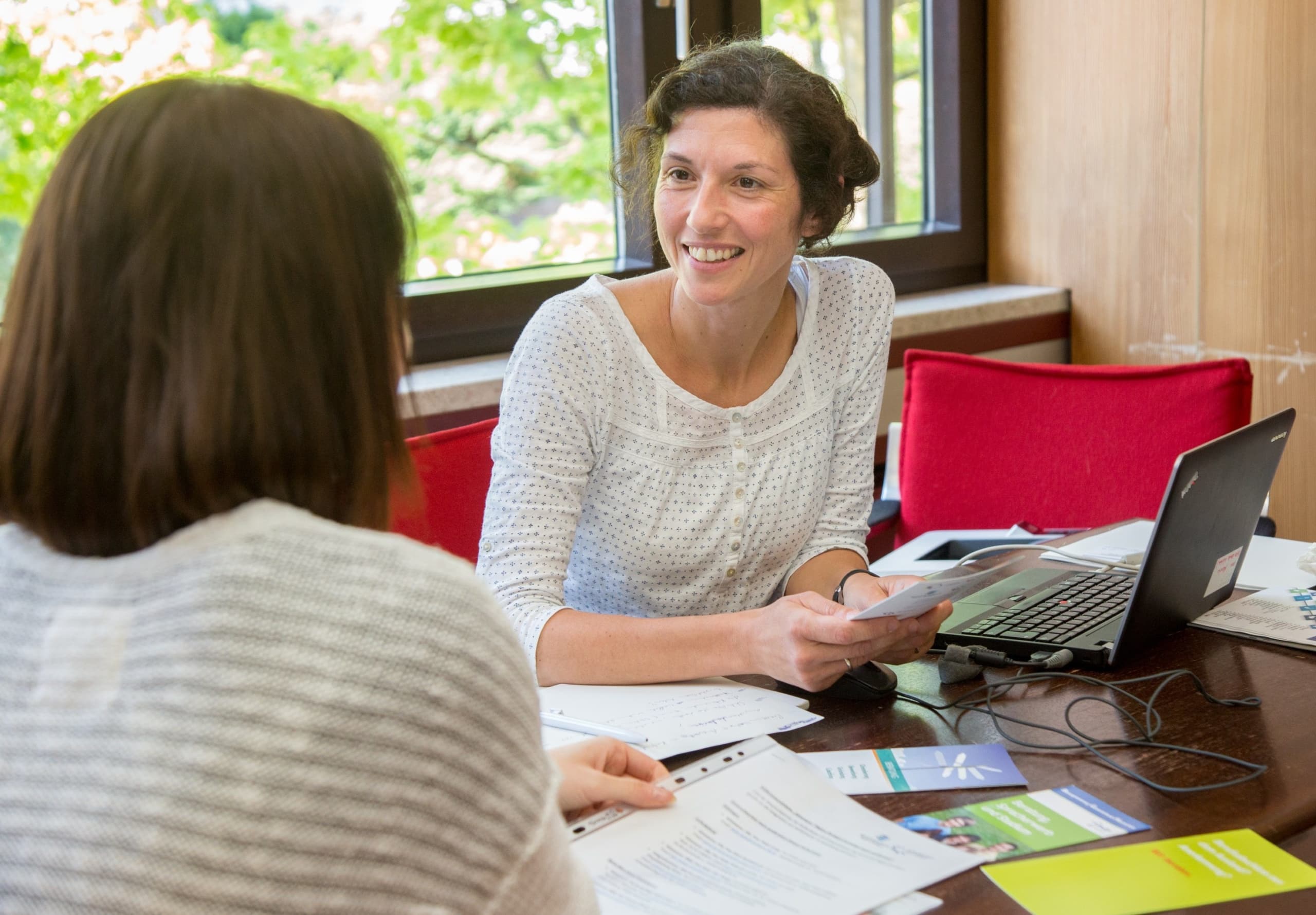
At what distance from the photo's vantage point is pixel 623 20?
104 inches

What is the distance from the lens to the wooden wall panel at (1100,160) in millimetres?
2795

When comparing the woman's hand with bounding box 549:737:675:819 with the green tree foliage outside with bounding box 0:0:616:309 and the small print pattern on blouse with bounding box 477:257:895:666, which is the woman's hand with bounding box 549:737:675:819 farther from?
the green tree foliage outside with bounding box 0:0:616:309

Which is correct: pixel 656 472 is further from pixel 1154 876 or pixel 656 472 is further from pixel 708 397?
pixel 1154 876

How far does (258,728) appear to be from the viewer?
1.97 ft

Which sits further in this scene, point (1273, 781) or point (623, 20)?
point (623, 20)

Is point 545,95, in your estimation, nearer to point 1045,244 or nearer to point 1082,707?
point 1045,244

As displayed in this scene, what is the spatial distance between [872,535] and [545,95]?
3.77 ft

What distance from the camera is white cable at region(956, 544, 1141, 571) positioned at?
1633mm

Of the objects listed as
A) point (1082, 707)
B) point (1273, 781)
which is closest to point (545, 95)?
point (1082, 707)

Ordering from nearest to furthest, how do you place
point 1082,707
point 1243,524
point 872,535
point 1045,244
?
point 1082,707, point 1243,524, point 872,535, point 1045,244

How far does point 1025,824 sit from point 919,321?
2.04 meters

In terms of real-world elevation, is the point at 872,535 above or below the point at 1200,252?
below

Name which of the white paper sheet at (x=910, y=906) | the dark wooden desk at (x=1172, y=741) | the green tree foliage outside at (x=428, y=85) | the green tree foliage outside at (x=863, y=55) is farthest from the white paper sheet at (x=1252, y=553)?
the green tree foliage outside at (x=863, y=55)

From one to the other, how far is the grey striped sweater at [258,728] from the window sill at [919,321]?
4.98 ft
